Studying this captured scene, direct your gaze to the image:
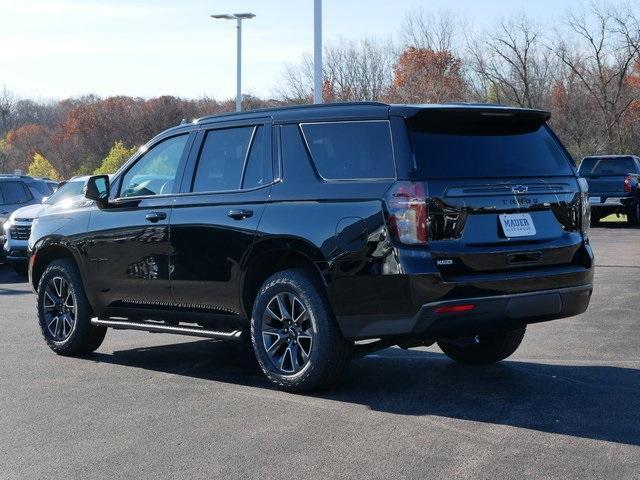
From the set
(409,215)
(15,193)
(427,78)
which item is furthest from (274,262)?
(427,78)

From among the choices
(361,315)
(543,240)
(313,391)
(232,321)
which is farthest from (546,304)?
(232,321)

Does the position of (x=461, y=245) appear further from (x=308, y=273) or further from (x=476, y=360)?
(x=476, y=360)

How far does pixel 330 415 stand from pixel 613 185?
72.9 feet

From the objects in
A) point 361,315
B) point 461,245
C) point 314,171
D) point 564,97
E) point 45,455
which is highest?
point 564,97

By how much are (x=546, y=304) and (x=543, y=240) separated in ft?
1.38

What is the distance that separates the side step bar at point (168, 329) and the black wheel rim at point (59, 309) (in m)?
0.41

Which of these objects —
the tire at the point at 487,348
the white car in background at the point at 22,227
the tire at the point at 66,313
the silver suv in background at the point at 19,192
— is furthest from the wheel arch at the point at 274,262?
the silver suv in background at the point at 19,192

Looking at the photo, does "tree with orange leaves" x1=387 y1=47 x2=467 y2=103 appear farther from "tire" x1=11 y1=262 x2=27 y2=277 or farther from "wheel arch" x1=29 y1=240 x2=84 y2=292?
"wheel arch" x1=29 y1=240 x2=84 y2=292

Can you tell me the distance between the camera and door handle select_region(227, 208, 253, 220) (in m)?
6.99

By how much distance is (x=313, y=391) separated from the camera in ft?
22.0

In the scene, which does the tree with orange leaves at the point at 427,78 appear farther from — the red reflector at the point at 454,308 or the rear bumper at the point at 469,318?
the red reflector at the point at 454,308

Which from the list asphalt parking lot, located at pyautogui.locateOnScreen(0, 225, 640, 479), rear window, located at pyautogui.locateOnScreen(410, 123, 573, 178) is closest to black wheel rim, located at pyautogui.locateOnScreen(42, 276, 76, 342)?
asphalt parking lot, located at pyautogui.locateOnScreen(0, 225, 640, 479)

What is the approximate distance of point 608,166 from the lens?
2744 cm

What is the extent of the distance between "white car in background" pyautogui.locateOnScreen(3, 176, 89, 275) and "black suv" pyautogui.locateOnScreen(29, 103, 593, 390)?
9.80m
